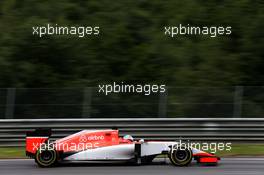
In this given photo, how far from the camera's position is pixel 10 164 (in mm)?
13539

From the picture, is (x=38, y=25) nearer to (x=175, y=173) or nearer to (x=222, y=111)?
(x=222, y=111)

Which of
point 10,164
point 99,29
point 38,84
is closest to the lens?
point 10,164

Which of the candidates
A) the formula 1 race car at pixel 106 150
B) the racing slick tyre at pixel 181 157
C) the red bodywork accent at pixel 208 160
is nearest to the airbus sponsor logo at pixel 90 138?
the formula 1 race car at pixel 106 150

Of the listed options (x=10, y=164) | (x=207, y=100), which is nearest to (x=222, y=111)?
(x=207, y=100)

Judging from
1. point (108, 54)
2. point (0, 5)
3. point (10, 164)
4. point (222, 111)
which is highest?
point (0, 5)

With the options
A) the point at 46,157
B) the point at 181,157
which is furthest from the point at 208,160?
the point at 46,157

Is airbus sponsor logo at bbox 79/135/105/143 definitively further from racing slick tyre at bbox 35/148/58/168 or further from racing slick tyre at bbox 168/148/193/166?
racing slick tyre at bbox 168/148/193/166

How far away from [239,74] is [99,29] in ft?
16.0

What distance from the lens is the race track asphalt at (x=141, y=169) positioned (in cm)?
1185

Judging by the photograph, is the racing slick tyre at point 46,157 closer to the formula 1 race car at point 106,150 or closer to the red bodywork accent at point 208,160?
the formula 1 race car at point 106,150

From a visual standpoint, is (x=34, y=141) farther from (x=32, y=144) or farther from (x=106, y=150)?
(x=106, y=150)

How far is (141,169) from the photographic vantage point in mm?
12211

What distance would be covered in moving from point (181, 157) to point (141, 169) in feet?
2.78

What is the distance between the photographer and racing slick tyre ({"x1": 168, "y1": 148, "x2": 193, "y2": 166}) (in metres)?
12.5
